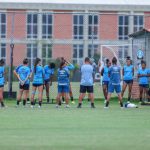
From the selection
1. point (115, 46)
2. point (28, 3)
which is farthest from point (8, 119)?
point (28, 3)

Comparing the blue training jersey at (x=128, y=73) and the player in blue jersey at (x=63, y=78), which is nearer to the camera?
the player in blue jersey at (x=63, y=78)

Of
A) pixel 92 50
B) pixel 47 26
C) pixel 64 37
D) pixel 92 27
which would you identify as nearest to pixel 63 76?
pixel 92 50

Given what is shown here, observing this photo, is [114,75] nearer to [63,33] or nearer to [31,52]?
[31,52]

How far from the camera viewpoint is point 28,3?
4575 centimetres

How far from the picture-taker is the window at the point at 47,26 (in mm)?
37181

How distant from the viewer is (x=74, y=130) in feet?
54.9

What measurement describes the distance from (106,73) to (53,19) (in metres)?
8.50

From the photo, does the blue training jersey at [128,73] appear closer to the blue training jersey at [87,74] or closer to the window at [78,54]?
the blue training jersey at [87,74]

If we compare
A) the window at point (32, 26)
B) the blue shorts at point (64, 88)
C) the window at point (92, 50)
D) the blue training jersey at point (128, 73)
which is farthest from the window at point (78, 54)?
the blue shorts at point (64, 88)

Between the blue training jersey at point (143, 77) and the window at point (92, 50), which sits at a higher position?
the window at point (92, 50)

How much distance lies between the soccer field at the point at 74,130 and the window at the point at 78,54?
11872 mm

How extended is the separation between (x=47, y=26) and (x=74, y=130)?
2122 cm

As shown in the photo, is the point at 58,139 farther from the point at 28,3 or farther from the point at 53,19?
the point at 28,3

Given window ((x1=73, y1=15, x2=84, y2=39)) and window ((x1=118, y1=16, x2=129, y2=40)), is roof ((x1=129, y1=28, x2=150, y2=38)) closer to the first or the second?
window ((x1=73, y1=15, x2=84, y2=39))
